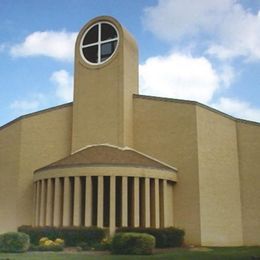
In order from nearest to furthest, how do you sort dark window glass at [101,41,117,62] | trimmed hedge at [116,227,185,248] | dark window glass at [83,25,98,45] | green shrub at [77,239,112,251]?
1. green shrub at [77,239,112,251]
2. trimmed hedge at [116,227,185,248]
3. dark window glass at [101,41,117,62]
4. dark window glass at [83,25,98,45]

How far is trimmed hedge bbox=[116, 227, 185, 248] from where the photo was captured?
25969 mm

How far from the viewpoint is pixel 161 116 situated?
1262 inches

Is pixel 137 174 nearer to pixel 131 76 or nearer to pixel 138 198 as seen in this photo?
pixel 138 198

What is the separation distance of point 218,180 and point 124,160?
21.4 ft

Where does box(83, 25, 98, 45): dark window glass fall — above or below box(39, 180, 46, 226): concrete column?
above

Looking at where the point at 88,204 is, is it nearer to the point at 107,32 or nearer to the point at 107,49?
the point at 107,49

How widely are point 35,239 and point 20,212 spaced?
24.3ft

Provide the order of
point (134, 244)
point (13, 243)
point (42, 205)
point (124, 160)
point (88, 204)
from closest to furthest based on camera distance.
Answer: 1. point (134, 244)
2. point (13, 243)
3. point (88, 204)
4. point (124, 160)
5. point (42, 205)

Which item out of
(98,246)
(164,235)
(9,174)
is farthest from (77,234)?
(9,174)

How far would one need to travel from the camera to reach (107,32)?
35281mm

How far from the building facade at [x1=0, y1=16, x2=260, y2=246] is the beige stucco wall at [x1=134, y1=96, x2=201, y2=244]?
0.21ft

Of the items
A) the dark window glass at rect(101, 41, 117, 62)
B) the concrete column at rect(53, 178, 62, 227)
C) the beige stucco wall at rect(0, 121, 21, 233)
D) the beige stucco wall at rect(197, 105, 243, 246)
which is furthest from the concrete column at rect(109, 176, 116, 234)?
the dark window glass at rect(101, 41, 117, 62)

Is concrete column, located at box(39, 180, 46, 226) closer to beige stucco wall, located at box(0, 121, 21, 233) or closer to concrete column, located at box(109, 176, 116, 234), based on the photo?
concrete column, located at box(109, 176, 116, 234)

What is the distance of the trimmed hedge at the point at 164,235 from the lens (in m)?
26.0
